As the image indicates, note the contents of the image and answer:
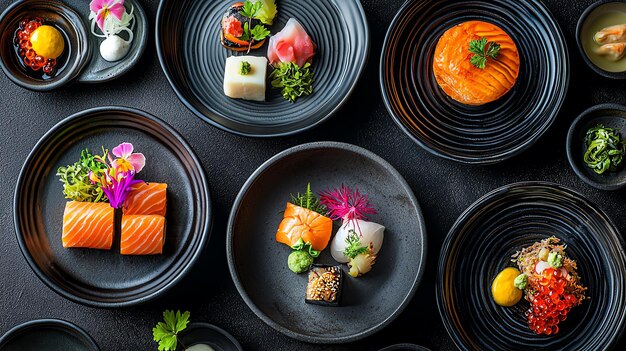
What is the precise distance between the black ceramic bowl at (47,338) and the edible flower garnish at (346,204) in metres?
1.38

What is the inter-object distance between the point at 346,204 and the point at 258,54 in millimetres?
948

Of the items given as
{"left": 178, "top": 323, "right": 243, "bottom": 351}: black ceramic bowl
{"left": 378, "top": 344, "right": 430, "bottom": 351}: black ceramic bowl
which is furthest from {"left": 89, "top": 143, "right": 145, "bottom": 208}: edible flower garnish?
{"left": 378, "top": 344, "right": 430, "bottom": 351}: black ceramic bowl

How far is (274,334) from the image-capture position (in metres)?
4.24

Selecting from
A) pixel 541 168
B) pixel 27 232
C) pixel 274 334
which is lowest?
pixel 274 334

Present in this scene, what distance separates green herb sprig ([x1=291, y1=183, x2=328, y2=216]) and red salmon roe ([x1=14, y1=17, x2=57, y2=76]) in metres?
1.47

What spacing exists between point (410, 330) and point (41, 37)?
8.05 feet

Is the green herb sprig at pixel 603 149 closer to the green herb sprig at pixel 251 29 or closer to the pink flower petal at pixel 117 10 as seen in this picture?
the green herb sprig at pixel 251 29

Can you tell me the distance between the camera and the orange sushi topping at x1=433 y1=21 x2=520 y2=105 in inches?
159

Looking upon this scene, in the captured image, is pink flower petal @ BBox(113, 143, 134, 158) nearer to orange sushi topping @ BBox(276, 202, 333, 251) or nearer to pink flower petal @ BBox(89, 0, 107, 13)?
pink flower petal @ BBox(89, 0, 107, 13)

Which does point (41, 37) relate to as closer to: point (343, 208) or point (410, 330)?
point (343, 208)

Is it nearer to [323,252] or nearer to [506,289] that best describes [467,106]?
[506,289]

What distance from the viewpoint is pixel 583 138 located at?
4.14 m

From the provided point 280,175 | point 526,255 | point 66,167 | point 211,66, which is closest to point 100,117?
point 66,167

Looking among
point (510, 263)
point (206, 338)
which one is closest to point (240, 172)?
point (206, 338)
